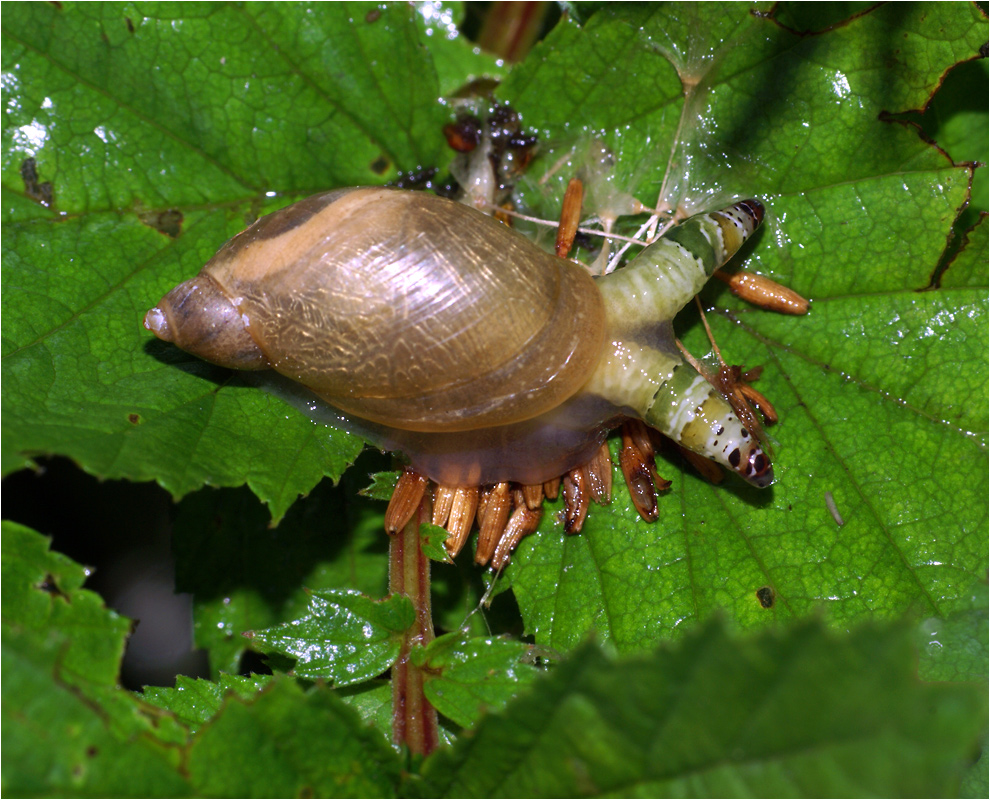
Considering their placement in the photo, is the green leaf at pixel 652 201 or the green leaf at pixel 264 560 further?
the green leaf at pixel 264 560

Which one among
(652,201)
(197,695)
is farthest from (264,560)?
(652,201)

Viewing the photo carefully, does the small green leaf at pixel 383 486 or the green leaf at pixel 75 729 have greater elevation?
the small green leaf at pixel 383 486

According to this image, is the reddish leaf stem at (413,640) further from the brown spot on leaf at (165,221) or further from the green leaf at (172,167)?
the brown spot on leaf at (165,221)

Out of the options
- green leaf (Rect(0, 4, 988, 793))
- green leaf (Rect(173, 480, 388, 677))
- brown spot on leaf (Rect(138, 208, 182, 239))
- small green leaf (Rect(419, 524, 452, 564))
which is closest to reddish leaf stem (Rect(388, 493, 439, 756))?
small green leaf (Rect(419, 524, 452, 564))

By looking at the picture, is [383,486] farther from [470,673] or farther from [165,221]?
[165,221]

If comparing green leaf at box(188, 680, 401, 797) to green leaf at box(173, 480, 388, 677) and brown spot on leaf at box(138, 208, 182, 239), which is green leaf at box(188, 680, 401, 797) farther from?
brown spot on leaf at box(138, 208, 182, 239)

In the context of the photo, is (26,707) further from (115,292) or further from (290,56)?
(290,56)

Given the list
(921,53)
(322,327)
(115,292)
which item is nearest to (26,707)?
(322,327)

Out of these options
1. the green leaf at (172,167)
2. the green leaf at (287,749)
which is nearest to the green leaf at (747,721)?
the green leaf at (287,749)
